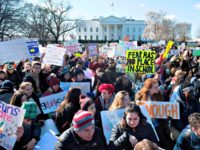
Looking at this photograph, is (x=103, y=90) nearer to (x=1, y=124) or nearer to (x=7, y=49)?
(x=1, y=124)

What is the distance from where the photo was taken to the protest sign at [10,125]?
364 centimetres

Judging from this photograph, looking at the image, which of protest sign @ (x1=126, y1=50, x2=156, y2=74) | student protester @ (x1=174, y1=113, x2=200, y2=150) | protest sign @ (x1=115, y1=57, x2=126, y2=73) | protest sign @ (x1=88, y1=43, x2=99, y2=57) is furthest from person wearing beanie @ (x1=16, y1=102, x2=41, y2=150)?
protest sign @ (x1=88, y1=43, x2=99, y2=57)

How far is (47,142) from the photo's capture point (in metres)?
4.25

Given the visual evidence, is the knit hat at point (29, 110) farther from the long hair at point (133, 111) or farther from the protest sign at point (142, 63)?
the protest sign at point (142, 63)

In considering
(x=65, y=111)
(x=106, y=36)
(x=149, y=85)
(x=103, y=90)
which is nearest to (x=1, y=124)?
(x=65, y=111)

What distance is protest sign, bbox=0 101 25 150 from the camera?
143 inches

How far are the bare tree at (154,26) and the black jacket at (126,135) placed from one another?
86833 mm

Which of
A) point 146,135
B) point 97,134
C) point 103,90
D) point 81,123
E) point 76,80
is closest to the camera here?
point 81,123

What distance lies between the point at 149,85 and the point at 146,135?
1.64 metres

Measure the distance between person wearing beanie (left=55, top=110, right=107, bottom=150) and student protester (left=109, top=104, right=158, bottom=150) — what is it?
552mm

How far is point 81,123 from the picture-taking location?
322 centimetres

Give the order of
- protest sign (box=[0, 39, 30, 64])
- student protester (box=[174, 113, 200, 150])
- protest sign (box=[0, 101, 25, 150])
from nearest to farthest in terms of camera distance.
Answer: protest sign (box=[0, 101, 25, 150]) < student protester (box=[174, 113, 200, 150]) < protest sign (box=[0, 39, 30, 64])

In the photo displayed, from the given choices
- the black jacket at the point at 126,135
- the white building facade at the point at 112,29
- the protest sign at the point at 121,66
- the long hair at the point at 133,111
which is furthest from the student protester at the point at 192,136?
the white building facade at the point at 112,29

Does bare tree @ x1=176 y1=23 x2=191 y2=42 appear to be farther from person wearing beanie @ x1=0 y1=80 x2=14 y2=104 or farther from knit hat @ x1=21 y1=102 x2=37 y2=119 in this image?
knit hat @ x1=21 y1=102 x2=37 y2=119
